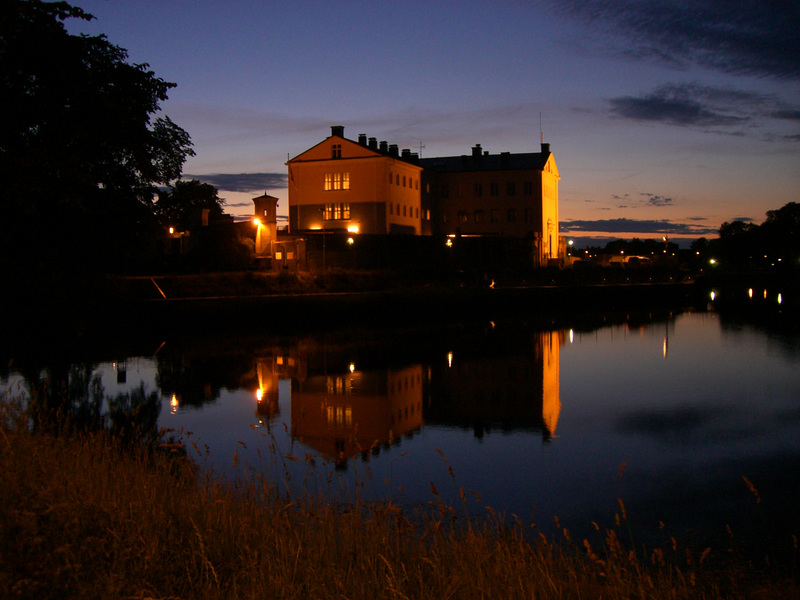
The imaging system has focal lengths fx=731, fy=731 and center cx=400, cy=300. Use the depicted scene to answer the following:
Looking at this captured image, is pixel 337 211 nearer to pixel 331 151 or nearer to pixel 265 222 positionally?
pixel 331 151

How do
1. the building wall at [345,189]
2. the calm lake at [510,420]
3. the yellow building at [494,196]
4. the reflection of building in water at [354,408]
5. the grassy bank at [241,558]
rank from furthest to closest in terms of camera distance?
the yellow building at [494,196] < the building wall at [345,189] < the reflection of building in water at [354,408] < the calm lake at [510,420] < the grassy bank at [241,558]

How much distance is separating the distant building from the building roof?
0.10 metres

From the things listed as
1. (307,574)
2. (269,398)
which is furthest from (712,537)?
(269,398)

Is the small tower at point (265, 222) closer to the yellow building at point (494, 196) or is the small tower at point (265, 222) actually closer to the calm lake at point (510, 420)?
the calm lake at point (510, 420)

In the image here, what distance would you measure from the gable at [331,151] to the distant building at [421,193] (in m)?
0.08

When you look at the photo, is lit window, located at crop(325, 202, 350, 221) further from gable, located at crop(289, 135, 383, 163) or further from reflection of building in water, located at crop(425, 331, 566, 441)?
reflection of building in water, located at crop(425, 331, 566, 441)

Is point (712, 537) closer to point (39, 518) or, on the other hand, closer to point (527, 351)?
point (39, 518)

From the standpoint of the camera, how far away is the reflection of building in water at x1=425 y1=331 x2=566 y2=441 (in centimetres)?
1645

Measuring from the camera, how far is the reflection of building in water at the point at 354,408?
47.0 ft

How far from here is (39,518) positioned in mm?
5766

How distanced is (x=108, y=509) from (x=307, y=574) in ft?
6.67

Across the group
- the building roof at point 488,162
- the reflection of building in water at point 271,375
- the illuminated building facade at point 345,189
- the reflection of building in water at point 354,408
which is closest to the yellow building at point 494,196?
the building roof at point 488,162

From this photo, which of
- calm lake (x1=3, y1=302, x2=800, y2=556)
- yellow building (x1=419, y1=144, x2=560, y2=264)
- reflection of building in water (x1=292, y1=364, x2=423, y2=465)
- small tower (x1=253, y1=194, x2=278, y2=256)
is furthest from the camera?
yellow building (x1=419, y1=144, x2=560, y2=264)

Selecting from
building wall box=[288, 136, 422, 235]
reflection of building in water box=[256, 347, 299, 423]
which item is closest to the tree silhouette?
building wall box=[288, 136, 422, 235]
